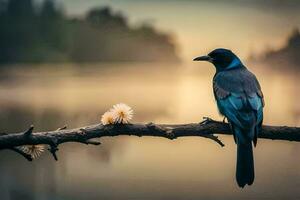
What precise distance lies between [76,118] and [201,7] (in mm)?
553

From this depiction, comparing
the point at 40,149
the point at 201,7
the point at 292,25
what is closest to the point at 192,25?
the point at 201,7

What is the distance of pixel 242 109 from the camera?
169 cm

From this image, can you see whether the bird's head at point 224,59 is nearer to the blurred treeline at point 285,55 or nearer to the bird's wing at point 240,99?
the bird's wing at point 240,99

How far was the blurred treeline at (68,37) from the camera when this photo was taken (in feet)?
7.46

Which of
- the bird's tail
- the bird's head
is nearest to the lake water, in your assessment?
the bird's head

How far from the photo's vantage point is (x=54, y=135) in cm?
153

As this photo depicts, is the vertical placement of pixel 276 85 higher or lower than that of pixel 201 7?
lower

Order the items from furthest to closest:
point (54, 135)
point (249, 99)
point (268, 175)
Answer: point (268, 175)
point (249, 99)
point (54, 135)

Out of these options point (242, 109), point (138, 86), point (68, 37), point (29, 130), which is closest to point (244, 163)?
point (242, 109)

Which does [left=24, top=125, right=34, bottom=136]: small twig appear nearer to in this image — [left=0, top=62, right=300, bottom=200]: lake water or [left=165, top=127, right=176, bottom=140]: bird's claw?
[left=165, top=127, right=176, bottom=140]: bird's claw

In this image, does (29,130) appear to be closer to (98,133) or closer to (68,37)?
(98,133)

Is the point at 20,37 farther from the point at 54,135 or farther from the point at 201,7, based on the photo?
the point at 54,135

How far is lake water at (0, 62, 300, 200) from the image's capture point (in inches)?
86.6

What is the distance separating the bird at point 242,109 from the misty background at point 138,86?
0.36m
